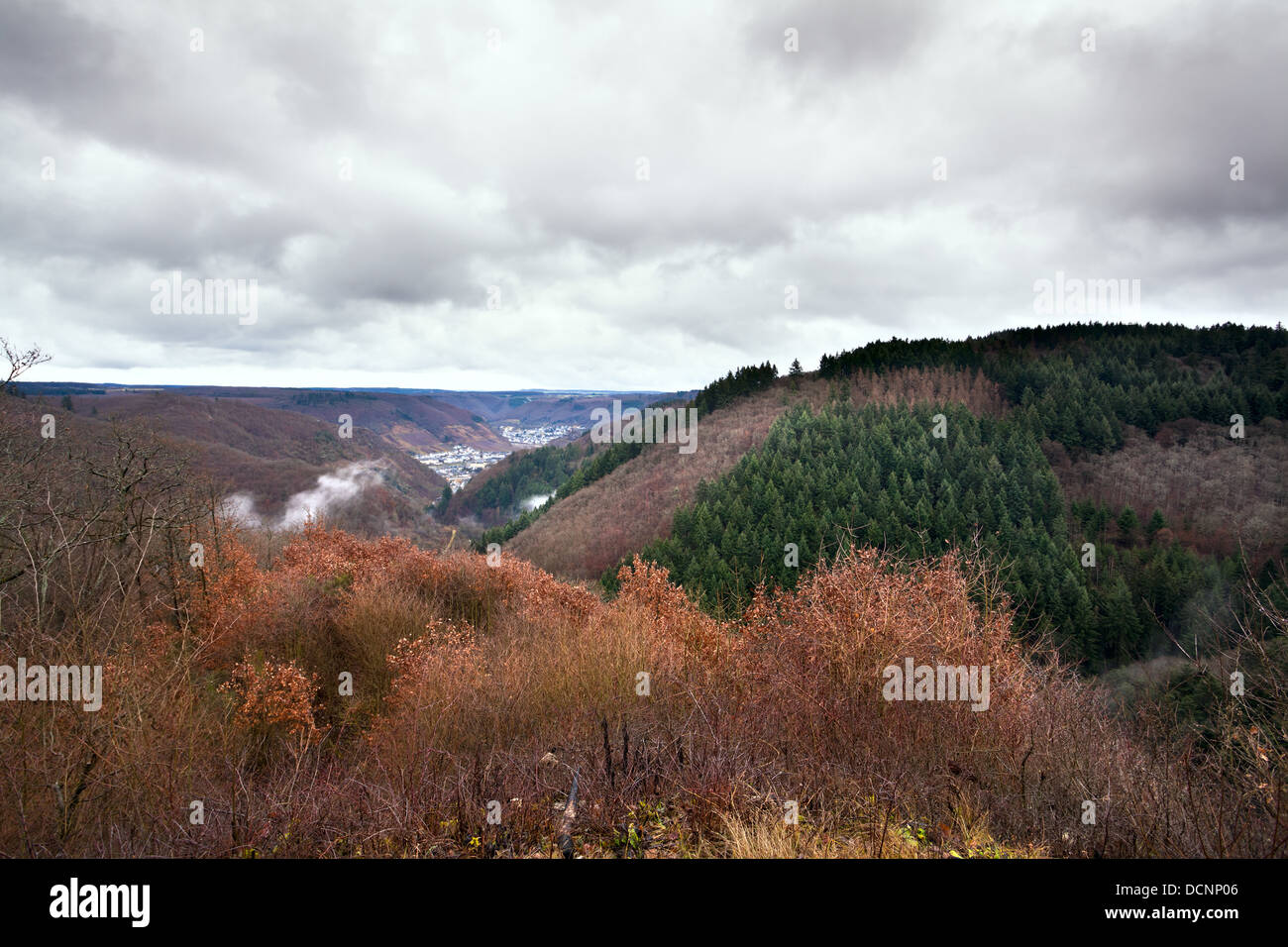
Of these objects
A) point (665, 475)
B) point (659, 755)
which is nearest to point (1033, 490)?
point (665, 475)

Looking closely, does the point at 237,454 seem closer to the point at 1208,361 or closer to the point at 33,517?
the point at 33,517

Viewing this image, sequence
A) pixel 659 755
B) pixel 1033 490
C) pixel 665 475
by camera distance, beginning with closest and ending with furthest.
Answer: pixel 659 755 → pixel 1033 490 → pixel 665 475

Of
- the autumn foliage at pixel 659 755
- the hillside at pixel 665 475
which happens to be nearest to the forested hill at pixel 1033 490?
the hillside at pixel 665 475

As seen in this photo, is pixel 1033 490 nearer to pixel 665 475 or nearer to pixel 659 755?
pixel 665 475

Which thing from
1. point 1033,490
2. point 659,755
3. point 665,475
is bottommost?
point 659,755

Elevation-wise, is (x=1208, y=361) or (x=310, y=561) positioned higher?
(x=1208, y=361)

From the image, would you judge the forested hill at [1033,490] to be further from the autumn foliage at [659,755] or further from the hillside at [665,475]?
the autumn foliage at [659,755]

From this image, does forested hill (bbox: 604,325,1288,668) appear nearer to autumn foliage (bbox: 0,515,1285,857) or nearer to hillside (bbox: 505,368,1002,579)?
hillside (bbox: 505,368,1002,579)

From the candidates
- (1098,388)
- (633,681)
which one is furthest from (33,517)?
(1098,388)
